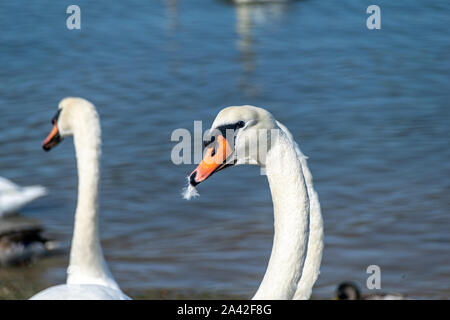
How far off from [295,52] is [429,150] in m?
6.84

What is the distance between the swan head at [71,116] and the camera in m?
6.33

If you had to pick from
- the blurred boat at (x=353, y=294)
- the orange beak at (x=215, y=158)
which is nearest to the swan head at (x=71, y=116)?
the orange beak at (x=215, y=158)

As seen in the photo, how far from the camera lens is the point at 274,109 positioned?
47.5 feet

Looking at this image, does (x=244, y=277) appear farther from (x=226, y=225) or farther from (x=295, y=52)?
(x=295, y=52)

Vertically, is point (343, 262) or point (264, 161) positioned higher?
point (264, 161)

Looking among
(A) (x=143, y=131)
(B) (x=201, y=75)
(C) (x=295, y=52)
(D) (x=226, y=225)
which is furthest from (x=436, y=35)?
(D) (x=226, y=225)

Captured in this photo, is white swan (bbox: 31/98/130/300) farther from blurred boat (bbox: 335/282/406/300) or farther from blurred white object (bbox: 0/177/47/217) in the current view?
blurred white object (bbox: 0/177/47/217)

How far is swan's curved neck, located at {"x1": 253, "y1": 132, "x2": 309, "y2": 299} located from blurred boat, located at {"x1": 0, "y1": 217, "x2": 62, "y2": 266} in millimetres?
4968

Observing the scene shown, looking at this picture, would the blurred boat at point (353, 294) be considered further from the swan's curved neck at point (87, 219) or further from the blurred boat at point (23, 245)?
the blurred boat at point (23, 245)

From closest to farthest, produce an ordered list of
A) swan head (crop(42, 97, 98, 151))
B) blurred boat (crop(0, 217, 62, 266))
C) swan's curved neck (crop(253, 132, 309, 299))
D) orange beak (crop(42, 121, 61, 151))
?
1. swan's curved neck (crop(253, 132, 309, 299))
2. swan head (crop(42, 97, 98, 151))
3. orange beak (crop(42, 121, 61, 151))
4. blurred boat (crop(0, 217, 62, 266))

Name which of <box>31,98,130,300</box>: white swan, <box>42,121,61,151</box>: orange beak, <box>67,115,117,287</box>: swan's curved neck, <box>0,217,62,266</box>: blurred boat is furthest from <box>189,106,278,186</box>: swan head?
<box>0,217,62,266</box>: blurred boat

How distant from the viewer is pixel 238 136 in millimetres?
4316

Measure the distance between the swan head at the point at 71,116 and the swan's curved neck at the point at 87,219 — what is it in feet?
0.07

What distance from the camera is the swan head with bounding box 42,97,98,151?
6328 mm
